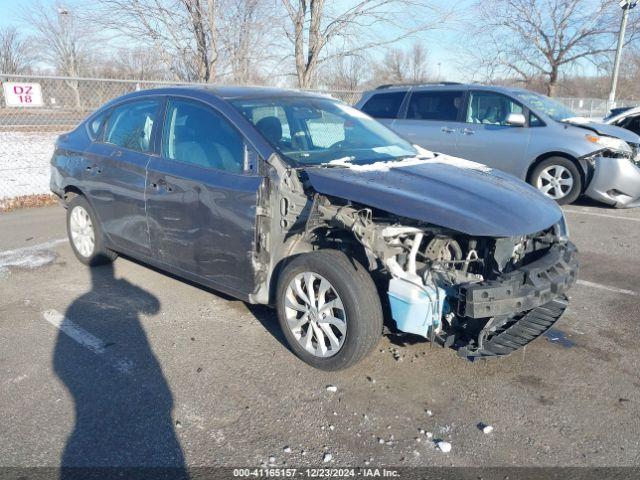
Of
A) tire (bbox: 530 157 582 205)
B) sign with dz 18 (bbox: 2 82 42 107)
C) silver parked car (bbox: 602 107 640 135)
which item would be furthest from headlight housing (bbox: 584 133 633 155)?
sign with dz 18 (bbox: 2 82 42 107)

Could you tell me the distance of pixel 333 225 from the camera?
126 inches

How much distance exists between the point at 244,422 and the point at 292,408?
0.92ft

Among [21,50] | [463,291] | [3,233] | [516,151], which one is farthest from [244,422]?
[21,50]

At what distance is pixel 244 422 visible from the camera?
2.82 meters

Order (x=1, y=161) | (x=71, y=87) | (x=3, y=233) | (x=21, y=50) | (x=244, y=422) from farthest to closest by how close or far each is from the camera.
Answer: (x=21, y=50), (x=71, y=87), (x=1, y=161), (x=3, y=233), (x=244, y=422)

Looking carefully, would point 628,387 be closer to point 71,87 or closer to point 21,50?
point 71,87

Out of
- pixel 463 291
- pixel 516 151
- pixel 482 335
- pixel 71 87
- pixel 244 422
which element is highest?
pixel 71 87

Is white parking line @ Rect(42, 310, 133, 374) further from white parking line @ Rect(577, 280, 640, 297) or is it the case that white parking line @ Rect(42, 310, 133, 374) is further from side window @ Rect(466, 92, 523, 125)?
side window @ Rect(466, 92, 523, 125)

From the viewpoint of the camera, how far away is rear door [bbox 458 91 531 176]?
792 cm

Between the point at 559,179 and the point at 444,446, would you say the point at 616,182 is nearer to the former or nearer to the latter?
the point at 559,179

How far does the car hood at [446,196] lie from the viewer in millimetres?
2883

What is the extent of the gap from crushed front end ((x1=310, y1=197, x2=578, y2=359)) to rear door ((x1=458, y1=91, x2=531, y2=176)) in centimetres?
494

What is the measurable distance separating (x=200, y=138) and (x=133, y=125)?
3.24 feet

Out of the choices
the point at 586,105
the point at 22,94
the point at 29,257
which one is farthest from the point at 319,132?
the point at 586,105
